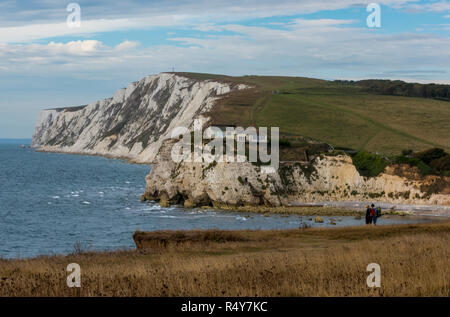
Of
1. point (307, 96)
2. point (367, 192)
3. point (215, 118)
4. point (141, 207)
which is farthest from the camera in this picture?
point (307, 96)

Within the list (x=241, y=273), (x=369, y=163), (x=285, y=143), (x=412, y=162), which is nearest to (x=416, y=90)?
(x=285, y=143)

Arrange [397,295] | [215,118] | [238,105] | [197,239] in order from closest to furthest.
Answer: [397,295] < [197,239] < [215,118] < [238,105]

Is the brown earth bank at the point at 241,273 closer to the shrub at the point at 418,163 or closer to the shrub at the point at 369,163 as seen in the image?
the shrub at the point at 418,163

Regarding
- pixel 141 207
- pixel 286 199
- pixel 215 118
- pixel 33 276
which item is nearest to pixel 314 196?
pixel 286 199

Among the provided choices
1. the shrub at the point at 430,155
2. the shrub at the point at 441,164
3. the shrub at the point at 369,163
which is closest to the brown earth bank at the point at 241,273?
the shrub at the point at 369,163

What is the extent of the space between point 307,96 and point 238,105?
65.6 ft

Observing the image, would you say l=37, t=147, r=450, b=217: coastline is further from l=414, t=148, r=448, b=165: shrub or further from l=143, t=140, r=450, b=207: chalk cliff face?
l=414, t=148, r=448, b=165: shrub

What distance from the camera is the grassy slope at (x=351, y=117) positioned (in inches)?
3866

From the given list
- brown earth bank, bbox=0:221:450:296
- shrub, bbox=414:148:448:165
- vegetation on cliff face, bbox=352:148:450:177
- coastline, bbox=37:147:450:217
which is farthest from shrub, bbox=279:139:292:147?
brown earth bank, bbox=0:221:450:296

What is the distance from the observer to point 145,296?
1249 cm

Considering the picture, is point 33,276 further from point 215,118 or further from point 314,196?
point 215,118

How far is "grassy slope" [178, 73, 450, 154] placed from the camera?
98.2 metres

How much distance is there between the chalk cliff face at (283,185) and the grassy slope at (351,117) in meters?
15.4

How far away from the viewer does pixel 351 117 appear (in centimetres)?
11194
